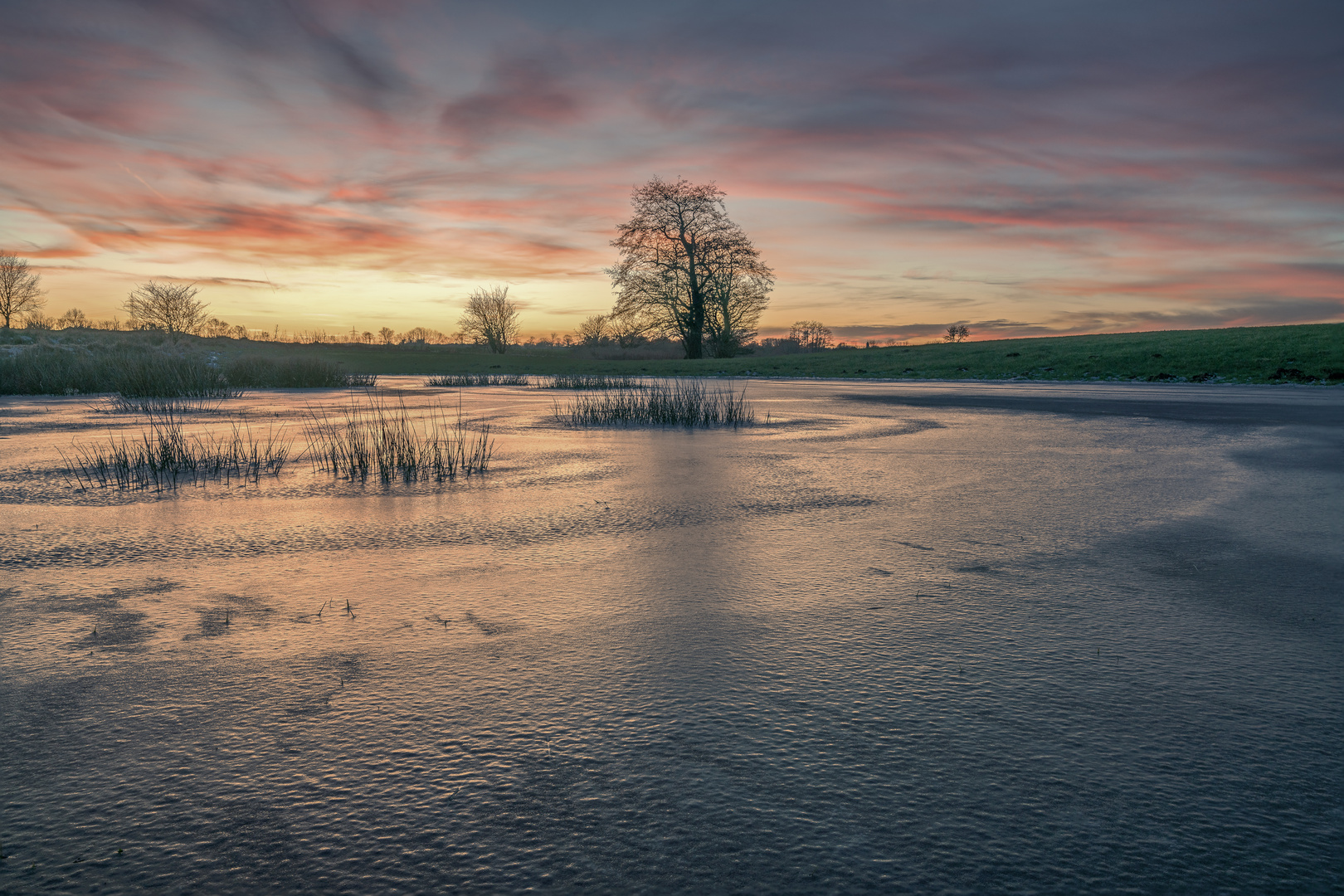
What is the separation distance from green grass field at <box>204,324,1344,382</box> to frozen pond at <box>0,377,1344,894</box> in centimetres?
2557

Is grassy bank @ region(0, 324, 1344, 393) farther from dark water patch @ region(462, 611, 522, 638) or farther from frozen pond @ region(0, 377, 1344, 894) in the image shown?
dark water patch @ region(462, 611, 522, 638)

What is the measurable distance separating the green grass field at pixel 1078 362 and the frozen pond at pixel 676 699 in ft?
83.9

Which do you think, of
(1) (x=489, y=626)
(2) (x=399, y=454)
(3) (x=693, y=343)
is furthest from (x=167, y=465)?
(3) (x=693, y=343)

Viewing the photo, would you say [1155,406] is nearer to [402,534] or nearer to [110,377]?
[402,534]

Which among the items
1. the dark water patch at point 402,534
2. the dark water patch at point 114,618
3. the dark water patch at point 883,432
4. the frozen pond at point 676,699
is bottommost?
the frozen pond at point 676,699

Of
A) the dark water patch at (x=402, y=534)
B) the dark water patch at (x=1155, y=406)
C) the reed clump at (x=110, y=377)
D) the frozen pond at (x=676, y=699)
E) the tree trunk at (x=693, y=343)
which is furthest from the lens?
the tree trunk at (x=693, y=343)

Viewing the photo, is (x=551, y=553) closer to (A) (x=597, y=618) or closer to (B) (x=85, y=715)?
(A) (x=597, y=618)

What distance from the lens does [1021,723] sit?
252 cm

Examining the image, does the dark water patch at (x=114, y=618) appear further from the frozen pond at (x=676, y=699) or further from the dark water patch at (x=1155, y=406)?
the dark water patch at (x=1155, y=406)

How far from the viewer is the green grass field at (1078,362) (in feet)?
90.0

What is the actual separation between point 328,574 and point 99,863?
2.62m

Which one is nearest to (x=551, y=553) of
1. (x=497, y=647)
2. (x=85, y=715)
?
(x=497, y=647)

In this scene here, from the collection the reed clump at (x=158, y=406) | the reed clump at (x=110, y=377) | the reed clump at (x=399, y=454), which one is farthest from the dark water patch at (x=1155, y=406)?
the reed clump at (x=110, y=377)

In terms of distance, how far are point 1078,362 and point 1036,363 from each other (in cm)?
187
